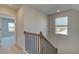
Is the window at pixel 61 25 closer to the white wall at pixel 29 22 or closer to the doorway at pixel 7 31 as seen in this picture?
the white wall at pixel 29 22

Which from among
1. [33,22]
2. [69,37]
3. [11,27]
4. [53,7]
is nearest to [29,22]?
[33,22]

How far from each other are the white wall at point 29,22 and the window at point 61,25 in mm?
187

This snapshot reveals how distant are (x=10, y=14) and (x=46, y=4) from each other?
24.4 inches

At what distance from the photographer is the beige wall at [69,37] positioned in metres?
1.63

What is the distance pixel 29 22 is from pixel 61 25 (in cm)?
53

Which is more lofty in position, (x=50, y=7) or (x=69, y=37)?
(x=50, y=7)

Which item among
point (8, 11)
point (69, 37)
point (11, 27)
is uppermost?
point (8, 11)

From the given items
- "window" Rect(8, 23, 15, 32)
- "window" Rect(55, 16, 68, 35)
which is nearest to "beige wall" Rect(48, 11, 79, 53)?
"window" Rect(55, 16, 68, 35)

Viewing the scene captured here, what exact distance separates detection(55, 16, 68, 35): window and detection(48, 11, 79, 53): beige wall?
49 mm

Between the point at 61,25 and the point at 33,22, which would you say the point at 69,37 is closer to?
the point at 61,25

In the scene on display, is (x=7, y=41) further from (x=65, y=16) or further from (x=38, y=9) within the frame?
(x=65, y=16)

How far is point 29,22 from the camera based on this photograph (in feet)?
5.65

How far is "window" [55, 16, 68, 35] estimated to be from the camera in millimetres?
1716
